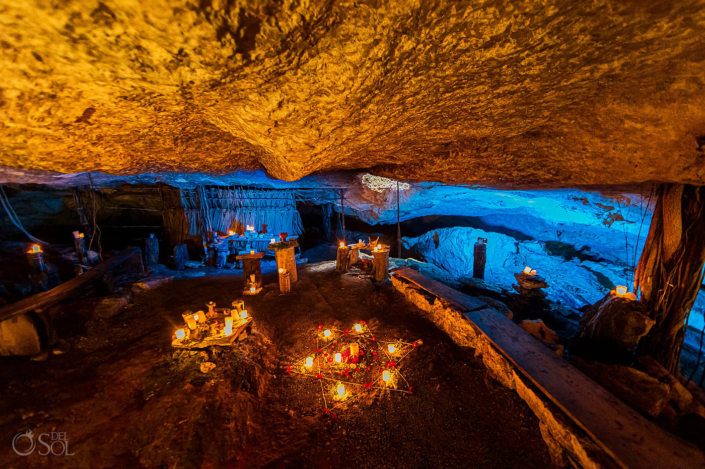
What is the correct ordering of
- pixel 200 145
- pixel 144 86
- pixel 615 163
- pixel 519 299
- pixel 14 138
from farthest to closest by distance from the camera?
pixel 519 299 → pixel 200 145 → pixel 615 163 → pixel 14 138 → pixel 144 86

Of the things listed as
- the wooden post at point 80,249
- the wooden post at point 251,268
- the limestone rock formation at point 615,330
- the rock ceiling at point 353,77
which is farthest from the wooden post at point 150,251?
the limestone rock formation at point 615,330

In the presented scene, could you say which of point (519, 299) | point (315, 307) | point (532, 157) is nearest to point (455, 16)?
point (532, 157)

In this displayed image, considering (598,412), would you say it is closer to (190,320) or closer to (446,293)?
(446,293)

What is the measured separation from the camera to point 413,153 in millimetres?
4930

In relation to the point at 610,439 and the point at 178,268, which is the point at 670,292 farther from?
the point at 178,268

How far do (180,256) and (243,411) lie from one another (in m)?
8.79

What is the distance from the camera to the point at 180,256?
32.9ft

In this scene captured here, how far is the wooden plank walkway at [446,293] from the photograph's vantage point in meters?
5.01

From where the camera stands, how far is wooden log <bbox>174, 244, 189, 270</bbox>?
9891mm

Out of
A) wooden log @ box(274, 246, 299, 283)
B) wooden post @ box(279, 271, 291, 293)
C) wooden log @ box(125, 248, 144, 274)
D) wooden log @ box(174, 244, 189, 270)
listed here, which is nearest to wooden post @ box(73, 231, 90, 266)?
wooden log @ box(125, 248, 144, 274)

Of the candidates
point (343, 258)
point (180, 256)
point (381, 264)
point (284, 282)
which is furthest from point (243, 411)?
point (180, 256)

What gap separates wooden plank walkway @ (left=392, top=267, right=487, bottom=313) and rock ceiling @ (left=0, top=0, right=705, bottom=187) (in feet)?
10.2

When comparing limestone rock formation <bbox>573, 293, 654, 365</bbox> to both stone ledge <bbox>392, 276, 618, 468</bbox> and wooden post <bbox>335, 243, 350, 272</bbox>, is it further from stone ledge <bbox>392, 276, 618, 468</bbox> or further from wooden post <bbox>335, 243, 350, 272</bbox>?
wooden post <bbox>335, 243, 350, 272</bbox>

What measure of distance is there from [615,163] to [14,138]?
25.8 ft
